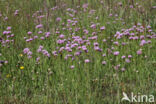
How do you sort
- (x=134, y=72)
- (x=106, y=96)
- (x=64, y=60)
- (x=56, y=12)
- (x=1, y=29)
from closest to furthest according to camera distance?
1. (x=106, y=96)
2. (x=134, y=72)
3. (x=64, y=60)
4. (x=1, y=29)
5. (x=56, y=12)

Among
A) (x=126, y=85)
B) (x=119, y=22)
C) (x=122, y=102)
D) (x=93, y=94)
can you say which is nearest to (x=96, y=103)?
(x=93, y=94)

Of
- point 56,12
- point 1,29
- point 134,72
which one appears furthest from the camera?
point 56,12

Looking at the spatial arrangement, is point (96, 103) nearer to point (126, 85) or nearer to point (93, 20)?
point (126, 85)

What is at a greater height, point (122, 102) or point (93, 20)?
point (93, 20)

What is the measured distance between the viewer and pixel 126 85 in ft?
9.01

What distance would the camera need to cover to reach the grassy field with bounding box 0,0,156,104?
2592mm

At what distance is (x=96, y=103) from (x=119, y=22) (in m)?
2.13

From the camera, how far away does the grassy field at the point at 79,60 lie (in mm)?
2592

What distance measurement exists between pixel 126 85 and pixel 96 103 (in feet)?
A: 1.57

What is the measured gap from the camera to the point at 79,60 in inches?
118

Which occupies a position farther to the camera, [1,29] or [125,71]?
[1,29]

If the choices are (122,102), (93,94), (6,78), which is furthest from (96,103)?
(6,78)

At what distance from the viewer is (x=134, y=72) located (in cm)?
288

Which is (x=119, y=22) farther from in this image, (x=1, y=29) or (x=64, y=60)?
(x=1, y=29)
